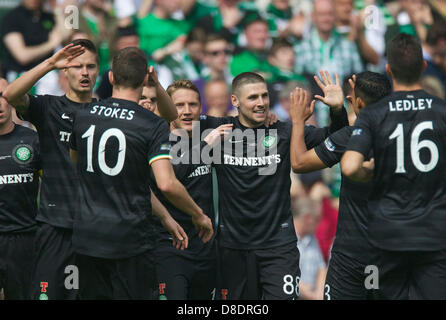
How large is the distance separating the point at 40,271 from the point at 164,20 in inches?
235

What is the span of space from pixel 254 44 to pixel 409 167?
6478 millimetres

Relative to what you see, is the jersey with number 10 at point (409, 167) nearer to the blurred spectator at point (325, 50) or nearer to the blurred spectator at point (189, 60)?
the blurred spectator at point (189, 60)

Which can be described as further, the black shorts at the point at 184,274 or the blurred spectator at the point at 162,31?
the blurred spectator at the point at 162,31

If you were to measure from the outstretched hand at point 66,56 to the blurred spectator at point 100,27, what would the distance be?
4.74m

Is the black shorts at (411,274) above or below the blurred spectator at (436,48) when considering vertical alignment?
below

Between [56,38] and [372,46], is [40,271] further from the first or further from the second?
[372,46]

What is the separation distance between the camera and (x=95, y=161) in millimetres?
5902

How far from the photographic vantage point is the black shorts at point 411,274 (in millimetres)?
5531

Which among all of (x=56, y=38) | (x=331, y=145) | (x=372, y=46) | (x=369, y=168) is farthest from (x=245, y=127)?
(x=372, y=46)

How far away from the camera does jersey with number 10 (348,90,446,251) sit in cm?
557

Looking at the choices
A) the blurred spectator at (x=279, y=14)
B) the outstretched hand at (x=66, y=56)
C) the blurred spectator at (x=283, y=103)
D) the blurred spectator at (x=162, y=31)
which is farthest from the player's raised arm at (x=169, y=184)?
the blurred spectator at (x=279, y=14)

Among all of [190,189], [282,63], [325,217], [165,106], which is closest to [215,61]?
[282,63]

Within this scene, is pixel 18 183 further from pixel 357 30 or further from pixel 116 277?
pixel 357 30

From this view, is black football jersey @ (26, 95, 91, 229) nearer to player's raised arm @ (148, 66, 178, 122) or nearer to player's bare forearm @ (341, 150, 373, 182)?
player's raised arm @ (148, 66, 178, 122)
